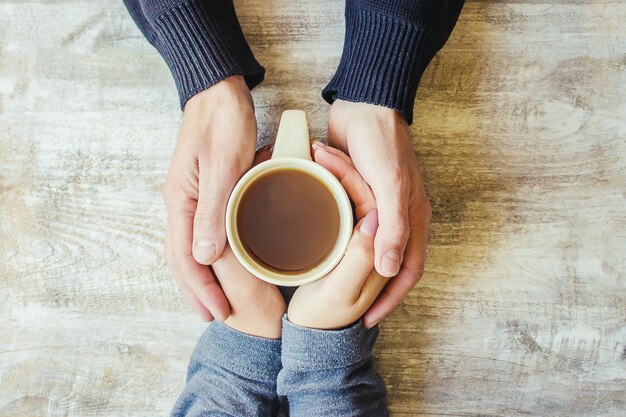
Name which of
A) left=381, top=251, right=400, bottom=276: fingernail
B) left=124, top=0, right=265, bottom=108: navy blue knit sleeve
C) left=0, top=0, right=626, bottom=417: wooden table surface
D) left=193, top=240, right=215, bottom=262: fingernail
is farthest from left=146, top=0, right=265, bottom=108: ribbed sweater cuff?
left=381, top=251, right=400, bottom=276: fingernail

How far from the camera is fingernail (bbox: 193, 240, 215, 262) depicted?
825 mm

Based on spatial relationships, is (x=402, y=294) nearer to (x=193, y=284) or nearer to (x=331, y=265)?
(x=331, y=265)

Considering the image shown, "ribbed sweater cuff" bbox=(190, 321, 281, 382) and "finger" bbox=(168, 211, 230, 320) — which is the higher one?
"finger" bbox=(168, 211, 230, 320)

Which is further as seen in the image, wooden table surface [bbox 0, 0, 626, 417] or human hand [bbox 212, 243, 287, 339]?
wooden table surface [bbox 0, 0, 626, 417]

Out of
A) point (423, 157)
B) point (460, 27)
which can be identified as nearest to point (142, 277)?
point (423, 157)

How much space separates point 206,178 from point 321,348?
12.4 inches

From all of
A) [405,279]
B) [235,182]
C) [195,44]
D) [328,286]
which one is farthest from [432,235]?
[195,44]

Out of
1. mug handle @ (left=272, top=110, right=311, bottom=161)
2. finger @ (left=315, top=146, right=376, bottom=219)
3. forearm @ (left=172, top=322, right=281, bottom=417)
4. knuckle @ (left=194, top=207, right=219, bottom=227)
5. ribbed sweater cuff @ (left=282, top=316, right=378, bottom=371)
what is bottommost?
forearm @ (left=172, top=322, right=281, bottom=417)

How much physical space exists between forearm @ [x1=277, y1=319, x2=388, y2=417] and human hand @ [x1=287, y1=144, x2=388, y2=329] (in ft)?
0.07

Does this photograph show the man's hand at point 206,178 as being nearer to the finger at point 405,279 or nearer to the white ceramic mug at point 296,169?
the white ceramic mug at point 296,169

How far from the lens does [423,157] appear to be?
1.00 meters

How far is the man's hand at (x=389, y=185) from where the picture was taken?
821 millimetres

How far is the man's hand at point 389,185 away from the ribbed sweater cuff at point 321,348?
47 millimetres

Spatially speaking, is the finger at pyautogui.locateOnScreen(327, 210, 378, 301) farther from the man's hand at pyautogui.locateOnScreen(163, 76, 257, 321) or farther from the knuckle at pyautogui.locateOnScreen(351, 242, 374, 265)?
the man's hand at pyautogui.locateOnScreen(163, 76, 257, 321)
